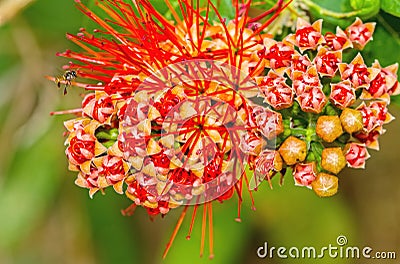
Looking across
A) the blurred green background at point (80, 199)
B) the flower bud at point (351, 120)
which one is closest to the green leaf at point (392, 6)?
the flower bud at point (351, 120)

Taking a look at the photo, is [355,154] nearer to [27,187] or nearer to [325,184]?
[325,184]

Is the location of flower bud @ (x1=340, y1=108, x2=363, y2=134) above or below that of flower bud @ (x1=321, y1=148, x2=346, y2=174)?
above

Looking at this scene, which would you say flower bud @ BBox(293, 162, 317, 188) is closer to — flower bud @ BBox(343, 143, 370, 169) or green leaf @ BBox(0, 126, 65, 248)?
flower bud @ BBox(343, 143, 370, 169)

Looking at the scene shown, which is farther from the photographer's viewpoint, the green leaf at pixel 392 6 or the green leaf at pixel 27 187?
the green leaf at pixel 27 187

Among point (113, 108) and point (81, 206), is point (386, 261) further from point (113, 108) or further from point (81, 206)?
point (113, 108)

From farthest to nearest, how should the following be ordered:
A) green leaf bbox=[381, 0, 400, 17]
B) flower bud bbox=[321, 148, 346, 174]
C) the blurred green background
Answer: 1. the blurred green background
2. green leaf bbox=[381, 0, 400, 17]
3. flower bud bbox=[321, 148, 346, 174]

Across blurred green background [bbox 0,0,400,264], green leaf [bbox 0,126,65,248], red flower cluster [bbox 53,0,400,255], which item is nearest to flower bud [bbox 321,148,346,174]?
red flower cluster [bbox 53,0,400,255]

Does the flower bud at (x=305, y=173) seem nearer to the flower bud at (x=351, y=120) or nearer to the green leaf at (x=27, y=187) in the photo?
the flower bud at (x=351, y=120)
